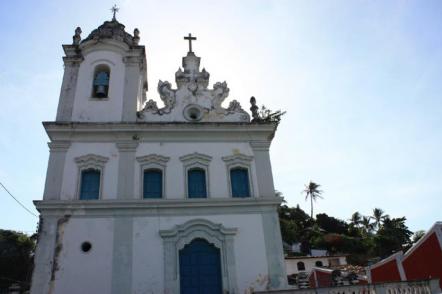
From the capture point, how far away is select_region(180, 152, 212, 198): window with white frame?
13156mm

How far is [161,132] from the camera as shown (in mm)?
13891

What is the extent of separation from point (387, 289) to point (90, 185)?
31.7ft

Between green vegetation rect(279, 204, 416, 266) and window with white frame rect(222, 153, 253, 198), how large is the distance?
88.3 ft

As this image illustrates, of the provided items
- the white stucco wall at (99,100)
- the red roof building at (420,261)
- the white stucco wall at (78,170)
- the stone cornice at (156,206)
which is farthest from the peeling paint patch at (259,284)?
the white stucco wall at (99,100)

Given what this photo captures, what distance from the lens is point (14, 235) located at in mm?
35250

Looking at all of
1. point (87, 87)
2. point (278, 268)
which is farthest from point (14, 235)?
point (278, 268)

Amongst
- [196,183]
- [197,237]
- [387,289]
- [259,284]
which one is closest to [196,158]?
[196,183]

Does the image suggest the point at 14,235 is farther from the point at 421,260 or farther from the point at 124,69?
the point at 421,260

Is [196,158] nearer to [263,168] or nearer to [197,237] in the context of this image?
[263,168]

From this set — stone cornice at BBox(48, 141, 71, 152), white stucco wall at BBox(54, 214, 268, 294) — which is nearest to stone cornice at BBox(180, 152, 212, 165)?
white stucco wall at BBox(54, 214, 268, 294)

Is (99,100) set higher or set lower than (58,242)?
higher

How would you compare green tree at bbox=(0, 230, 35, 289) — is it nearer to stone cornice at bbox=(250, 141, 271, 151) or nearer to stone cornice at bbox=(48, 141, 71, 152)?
stone cornice at bbox=(48, 141, 71, 152)

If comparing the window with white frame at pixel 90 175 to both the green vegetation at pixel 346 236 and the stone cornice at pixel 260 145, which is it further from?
the green vegetation at pixel 346 236

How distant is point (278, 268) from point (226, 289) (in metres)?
1.82
